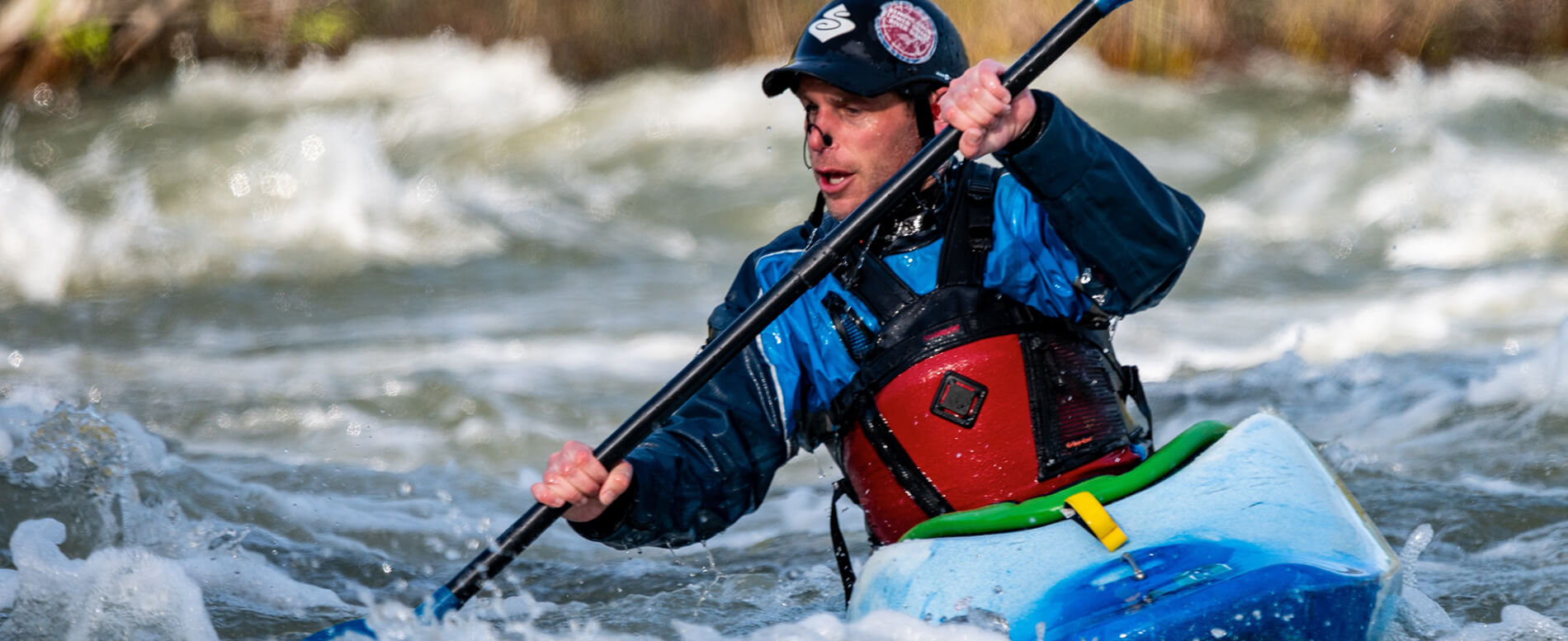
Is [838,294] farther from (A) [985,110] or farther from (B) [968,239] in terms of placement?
(A) [985,110]

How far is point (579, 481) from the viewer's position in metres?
2.66

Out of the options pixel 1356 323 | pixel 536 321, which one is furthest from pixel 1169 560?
pixel 536 321

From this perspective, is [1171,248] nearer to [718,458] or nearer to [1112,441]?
[1112,441]

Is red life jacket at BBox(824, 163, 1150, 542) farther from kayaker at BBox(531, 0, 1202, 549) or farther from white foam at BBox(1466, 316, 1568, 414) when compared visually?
white foam at BBox(1466, 316, 1568, 414)

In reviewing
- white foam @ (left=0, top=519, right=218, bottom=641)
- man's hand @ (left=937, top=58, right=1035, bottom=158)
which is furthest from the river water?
man's hand @ (left=937, top=58, right=1035, bottom=158)

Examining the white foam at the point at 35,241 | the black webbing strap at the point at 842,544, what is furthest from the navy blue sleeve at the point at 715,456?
the white foam at the point at 35,241

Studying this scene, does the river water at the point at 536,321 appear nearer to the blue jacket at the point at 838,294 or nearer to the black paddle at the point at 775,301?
the black paddle at the point at 775,301

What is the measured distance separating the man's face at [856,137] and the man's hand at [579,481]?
0.69 metres

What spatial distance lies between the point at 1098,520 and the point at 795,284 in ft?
2.28

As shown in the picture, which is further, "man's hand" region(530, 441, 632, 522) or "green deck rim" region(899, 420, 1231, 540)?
"man's hand" region(530, 441, 632, 522)

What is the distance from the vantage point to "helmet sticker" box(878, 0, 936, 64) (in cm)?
287

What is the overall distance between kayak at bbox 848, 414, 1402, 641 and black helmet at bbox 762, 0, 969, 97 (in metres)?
0.85

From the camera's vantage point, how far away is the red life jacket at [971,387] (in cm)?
274

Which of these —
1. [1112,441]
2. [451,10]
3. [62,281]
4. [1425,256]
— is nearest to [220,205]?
[62,281]
